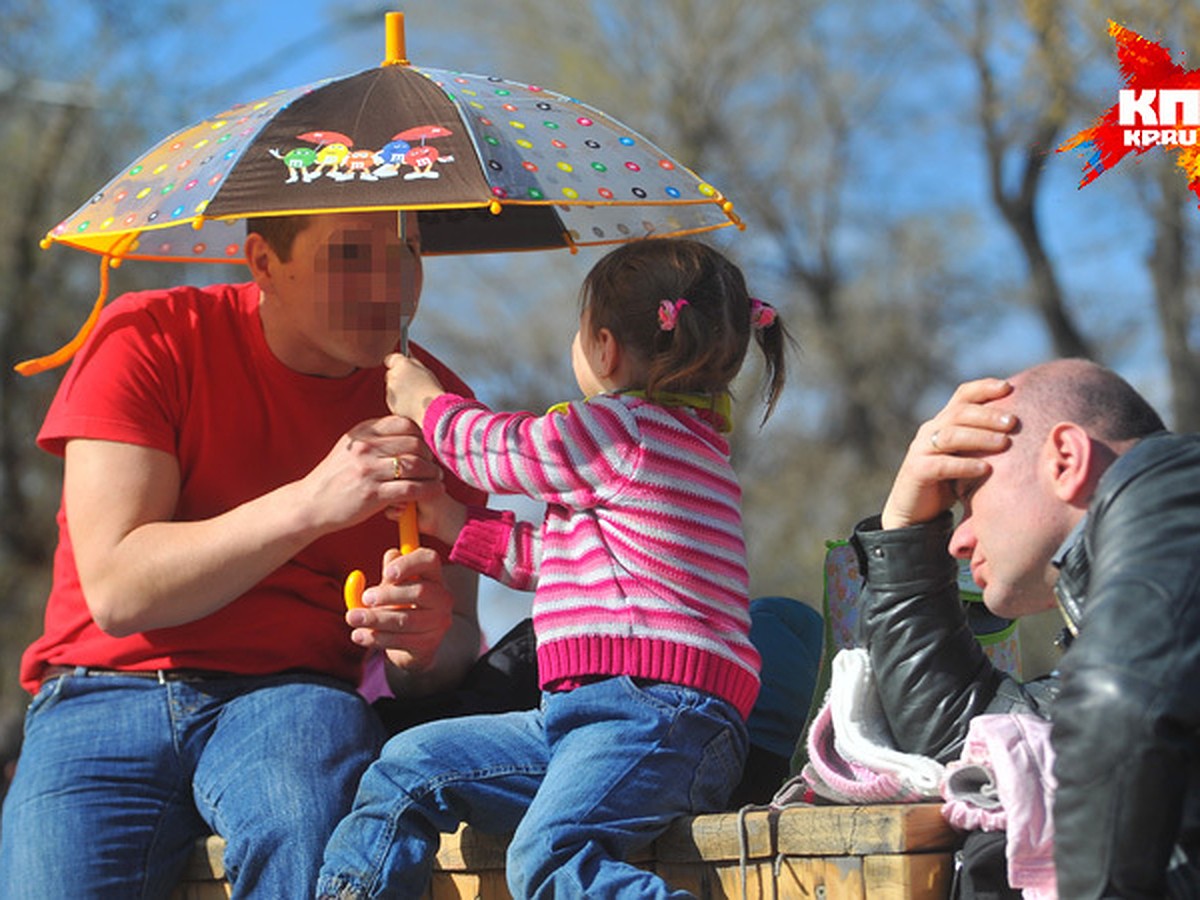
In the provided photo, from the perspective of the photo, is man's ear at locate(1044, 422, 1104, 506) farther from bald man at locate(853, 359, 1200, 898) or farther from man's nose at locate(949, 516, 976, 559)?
man's nose at locate(949, 516, 976, 559)

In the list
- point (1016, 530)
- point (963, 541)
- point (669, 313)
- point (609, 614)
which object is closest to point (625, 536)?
point (609, 614)

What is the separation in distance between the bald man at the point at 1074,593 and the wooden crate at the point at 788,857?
0.79 ft

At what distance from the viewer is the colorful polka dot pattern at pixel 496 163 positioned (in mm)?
3018

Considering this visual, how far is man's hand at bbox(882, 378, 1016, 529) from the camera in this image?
7.96 feet

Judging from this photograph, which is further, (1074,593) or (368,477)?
(368,477)

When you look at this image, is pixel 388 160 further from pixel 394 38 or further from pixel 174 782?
pixel 174 782

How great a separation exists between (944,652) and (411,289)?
4.41 ft

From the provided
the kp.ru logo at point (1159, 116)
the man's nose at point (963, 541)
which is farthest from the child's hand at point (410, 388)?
the kp.ru logo at point (1159, 116)

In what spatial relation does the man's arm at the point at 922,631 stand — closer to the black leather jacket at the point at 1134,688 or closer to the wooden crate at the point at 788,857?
the wooden crate at the point at 788,857

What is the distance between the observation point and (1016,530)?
2357 millimetres

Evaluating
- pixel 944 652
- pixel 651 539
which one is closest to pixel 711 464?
pixel 651 539

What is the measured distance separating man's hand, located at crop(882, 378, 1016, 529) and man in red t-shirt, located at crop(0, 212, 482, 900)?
0.97 meters

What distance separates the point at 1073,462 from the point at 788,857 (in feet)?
2.53

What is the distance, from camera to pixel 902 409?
18.5 metres
